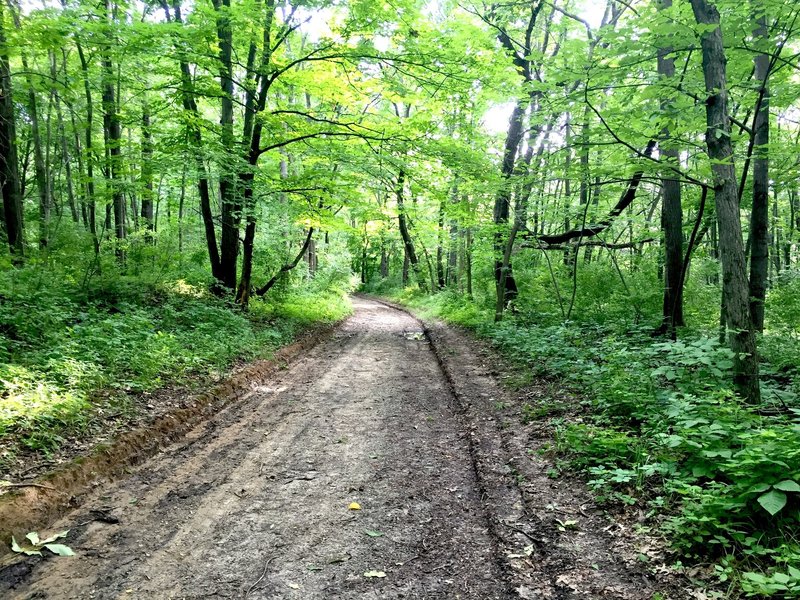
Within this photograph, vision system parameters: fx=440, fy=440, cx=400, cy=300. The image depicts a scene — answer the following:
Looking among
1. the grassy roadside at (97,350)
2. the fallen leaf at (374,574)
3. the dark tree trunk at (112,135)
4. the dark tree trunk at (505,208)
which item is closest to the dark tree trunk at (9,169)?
the dark tree trunk at (112,135)

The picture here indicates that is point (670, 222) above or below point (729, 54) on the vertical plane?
below

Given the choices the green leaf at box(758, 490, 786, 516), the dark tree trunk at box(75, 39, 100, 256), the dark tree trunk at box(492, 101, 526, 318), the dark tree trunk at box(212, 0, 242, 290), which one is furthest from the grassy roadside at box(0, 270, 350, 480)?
the dark tree trunk at box(492, 101, 526, 318)

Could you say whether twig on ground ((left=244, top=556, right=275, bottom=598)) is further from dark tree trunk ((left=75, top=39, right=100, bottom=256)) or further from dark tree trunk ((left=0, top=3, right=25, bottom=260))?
dark tree trunk ((left=0, top=3, right=25, bottom=260))

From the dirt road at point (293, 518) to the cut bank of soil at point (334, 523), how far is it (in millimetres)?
13

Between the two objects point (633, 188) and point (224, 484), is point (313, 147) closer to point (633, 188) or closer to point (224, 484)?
point (633, 188)

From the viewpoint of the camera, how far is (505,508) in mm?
3795

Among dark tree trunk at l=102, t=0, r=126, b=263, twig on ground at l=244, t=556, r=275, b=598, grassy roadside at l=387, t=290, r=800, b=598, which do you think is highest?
dark tree trunk at l=102, t=0, r=126, b=263

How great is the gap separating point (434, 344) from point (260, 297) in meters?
5.60

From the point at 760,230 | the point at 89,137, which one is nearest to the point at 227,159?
the point at 89,137

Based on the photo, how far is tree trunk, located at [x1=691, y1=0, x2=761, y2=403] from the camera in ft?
14.7

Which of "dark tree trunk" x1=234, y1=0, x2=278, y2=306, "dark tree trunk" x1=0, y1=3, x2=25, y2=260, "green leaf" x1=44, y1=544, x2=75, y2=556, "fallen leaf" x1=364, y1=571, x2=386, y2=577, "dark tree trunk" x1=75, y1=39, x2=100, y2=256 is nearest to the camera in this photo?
"fallen leaf" x1=364, y1=571, x2=386, y2=577

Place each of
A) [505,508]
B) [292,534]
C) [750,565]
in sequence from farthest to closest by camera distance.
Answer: [505,508]
[292,534]
[750,565]

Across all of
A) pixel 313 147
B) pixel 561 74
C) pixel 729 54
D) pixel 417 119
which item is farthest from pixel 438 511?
pixel 313 147

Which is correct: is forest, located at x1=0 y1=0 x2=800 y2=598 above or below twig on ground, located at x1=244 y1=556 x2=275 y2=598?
above
